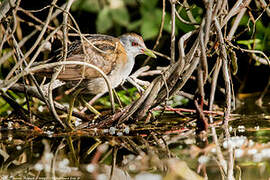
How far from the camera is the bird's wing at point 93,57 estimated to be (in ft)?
13.6

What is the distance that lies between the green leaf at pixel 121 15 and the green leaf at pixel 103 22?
0.08m

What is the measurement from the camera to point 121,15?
6.18 metres

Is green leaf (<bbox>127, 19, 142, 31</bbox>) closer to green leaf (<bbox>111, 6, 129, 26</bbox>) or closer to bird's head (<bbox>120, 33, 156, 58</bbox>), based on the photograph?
green leaf (<bbox>111, 6, 129, 26</bbox>)

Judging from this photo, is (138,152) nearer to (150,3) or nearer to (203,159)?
(203,159)

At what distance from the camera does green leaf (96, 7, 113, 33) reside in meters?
6.13

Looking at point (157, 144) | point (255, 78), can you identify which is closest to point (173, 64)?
point (157, 144)

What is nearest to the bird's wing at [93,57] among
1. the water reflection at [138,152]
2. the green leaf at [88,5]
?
the water reflection at [138,152]

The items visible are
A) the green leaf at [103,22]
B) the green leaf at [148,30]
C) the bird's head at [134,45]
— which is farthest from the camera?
the green leaf at [103,22]

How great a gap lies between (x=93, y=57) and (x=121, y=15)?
6.89ft

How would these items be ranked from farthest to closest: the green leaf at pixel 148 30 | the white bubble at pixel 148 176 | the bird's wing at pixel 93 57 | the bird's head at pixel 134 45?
1. the green leaf at pixel 148 30
2. the bird's head at pixel 134 45
3. the bird's wing at pixel 93 57
4. the white bubble at pixel 148 176

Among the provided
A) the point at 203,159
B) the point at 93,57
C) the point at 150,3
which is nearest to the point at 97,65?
the point at 93,57

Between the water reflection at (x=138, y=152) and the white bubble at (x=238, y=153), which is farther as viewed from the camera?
the white bubble at (x=238, y=153)

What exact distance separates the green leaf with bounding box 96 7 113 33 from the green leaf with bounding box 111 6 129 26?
0.26ft

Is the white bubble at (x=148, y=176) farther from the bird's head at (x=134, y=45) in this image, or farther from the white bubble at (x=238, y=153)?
the bird's head at (x=134, y=45)
